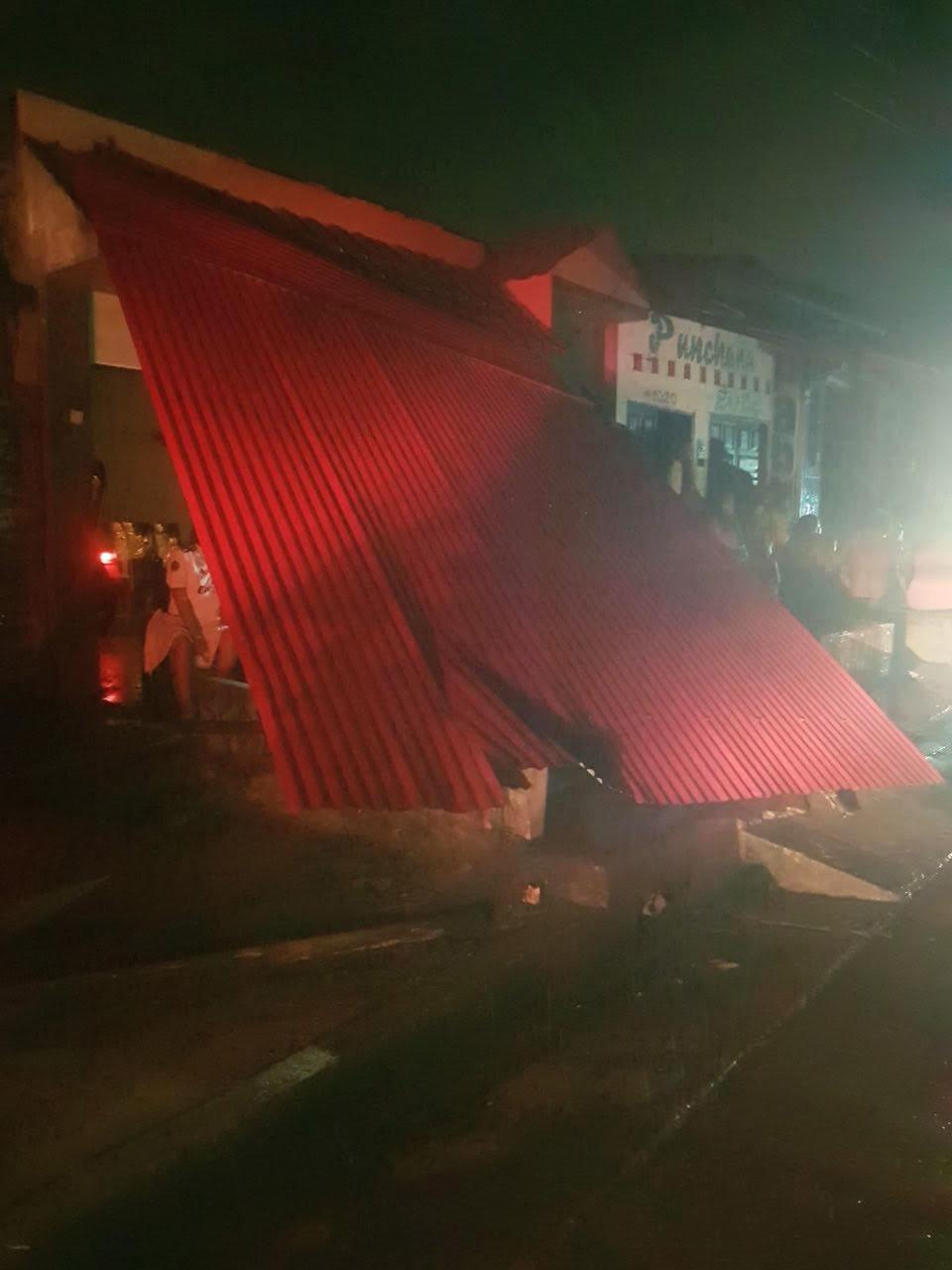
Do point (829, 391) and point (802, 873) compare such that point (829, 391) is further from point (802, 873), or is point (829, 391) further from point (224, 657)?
point (224, 657)

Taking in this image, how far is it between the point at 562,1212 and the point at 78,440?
558 centimetres

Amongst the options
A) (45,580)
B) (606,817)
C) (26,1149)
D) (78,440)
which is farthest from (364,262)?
(26,1149)

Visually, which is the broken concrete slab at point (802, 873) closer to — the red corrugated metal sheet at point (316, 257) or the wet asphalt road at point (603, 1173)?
the wet asphalt road at point (603, 1173)

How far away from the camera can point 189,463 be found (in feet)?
16.8

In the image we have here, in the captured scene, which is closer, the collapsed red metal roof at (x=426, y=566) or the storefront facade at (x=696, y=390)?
the collapsed red metal roof at (x=426, y=566)

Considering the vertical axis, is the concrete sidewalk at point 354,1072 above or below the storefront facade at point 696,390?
below

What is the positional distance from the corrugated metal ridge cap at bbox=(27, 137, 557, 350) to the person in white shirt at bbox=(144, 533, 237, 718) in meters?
2.40

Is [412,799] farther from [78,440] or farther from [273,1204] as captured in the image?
[78,440]

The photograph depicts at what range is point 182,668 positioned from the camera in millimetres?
7387

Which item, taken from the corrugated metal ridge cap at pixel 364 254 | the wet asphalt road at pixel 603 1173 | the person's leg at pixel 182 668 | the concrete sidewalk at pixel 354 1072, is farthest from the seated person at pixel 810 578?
the wet asphalt road at pixel 603 1173

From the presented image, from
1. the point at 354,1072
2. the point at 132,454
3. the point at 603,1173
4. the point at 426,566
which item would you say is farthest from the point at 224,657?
the point at 603,1173

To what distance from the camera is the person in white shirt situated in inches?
282

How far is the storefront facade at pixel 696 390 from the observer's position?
10625 mm

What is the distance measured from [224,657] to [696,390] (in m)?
6.71
